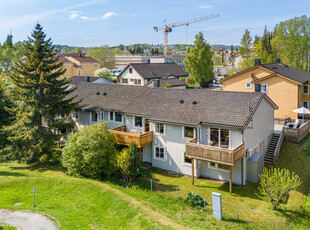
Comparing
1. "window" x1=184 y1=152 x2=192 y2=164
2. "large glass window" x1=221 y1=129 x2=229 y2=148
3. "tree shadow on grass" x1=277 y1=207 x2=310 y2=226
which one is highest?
"large glass window" x1=221 y1=129 x2=229 y2=148

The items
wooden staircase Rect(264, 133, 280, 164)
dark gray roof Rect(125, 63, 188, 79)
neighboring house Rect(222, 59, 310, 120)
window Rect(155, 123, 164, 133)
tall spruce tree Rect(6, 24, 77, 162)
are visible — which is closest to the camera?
window Rect(155, 123, 164, 133)

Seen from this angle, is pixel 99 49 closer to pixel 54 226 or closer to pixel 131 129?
pixel 131 129

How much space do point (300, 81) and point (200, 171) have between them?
1998cm

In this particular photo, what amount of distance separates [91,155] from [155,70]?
4275 centimetres

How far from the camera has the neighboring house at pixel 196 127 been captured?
2142 cm

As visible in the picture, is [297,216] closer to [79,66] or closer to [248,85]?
[248,85]

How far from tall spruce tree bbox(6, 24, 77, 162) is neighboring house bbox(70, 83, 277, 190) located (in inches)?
170

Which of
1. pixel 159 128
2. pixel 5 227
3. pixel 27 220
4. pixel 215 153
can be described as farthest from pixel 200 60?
pixel 5 227

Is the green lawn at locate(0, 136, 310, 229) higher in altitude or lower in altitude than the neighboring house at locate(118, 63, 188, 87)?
lower

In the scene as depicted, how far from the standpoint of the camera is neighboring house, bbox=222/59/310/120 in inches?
1364

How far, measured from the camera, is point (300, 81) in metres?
34.3

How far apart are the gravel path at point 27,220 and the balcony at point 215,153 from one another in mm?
10859

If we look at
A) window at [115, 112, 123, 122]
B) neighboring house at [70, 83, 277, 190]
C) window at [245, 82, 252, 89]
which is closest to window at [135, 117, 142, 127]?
neighboring house at [70, 83, 277, 190]

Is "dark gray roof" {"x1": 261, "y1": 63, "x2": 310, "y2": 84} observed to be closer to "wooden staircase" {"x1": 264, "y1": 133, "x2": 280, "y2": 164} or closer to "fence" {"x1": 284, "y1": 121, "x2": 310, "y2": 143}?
"fence" {"x1": 284, "y1": 121, "x2": 310, "y2": 143}
